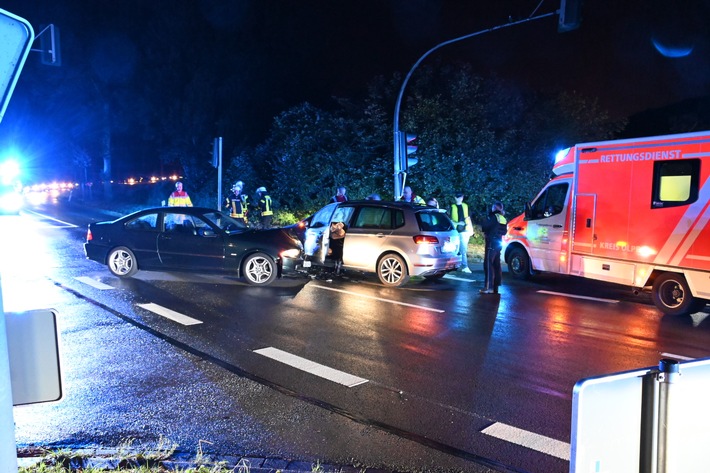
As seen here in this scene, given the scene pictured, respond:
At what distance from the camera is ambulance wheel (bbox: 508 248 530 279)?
12.3 meters

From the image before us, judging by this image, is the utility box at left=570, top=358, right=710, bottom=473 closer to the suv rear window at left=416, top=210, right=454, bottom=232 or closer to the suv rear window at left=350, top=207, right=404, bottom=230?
the suv rear window at left=416, top=210, right=454, bottom=232

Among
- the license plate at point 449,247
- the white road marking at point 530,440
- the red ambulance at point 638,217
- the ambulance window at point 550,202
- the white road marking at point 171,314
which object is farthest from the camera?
the license plate at point 449,247

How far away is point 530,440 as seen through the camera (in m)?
4.43

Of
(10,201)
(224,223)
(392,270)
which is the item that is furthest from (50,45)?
(10,201)

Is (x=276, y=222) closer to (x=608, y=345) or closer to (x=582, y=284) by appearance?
(x=582, y=284)

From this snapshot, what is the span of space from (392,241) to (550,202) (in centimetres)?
331

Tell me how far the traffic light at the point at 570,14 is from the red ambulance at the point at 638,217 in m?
2.49

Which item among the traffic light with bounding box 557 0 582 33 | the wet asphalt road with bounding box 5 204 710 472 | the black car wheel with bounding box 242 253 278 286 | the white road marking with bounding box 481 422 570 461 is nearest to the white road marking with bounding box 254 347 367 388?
the wet asphalt road with bounding box 5 204 710 472

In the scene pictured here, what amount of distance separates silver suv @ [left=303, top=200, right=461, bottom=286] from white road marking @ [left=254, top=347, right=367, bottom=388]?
478cm

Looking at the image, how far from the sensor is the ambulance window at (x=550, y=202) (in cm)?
1094

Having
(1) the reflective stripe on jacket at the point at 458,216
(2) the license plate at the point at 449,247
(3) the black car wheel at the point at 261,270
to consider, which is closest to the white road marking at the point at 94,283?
(3) the black car wheel at the point at 261,270

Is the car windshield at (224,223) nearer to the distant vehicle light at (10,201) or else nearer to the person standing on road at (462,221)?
the person standing on road at (462,221)

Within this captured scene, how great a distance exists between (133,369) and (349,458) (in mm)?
2993

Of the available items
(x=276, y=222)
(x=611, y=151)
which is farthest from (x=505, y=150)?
(x=611, y=151)
